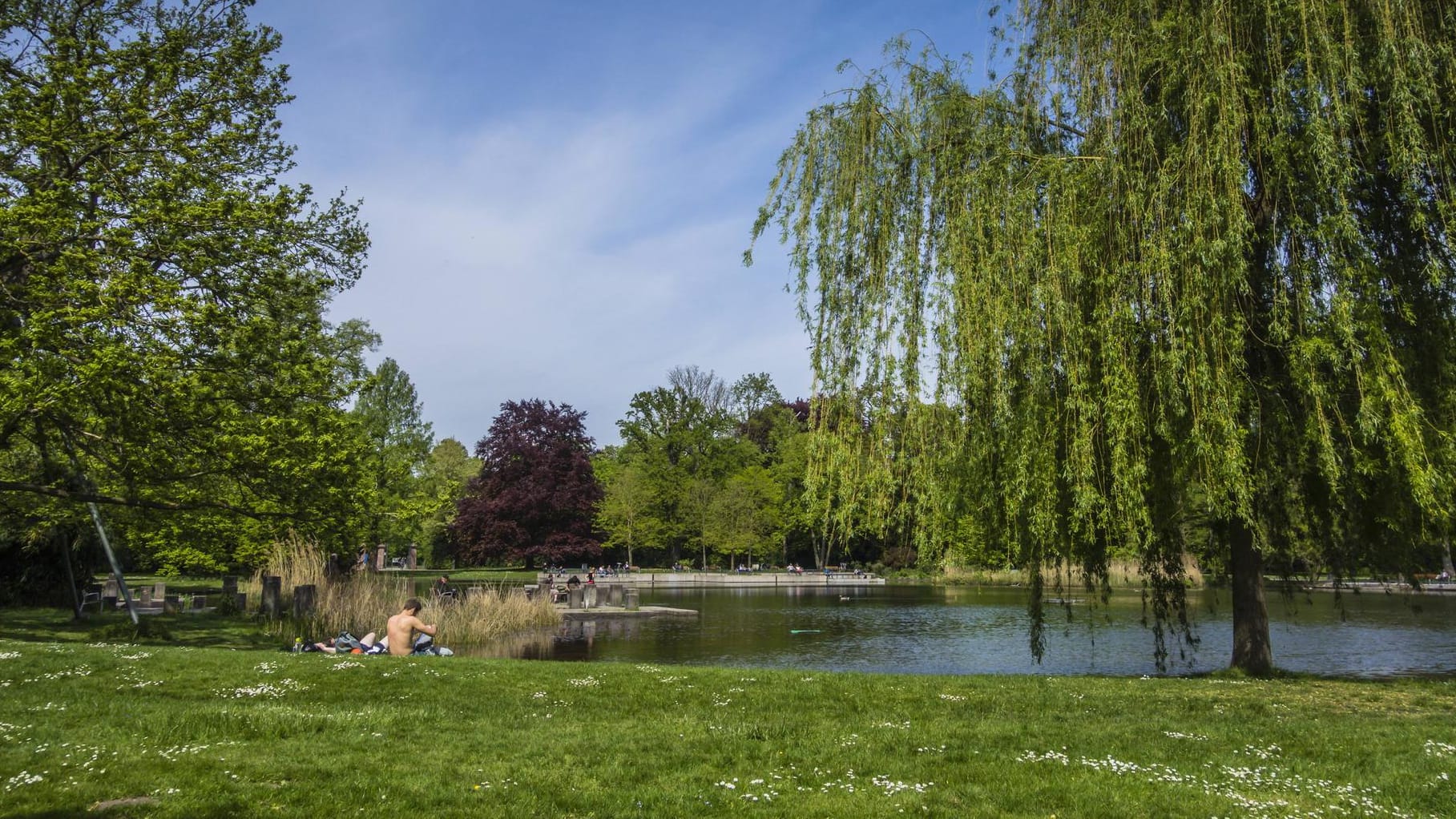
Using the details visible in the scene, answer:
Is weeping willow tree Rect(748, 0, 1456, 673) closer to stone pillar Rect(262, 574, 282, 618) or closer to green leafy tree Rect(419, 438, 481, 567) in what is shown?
stone pillar Rect(262, 574, 282, 618)

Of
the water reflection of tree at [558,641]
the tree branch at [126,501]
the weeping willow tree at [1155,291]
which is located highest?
the weeping willow tree at [1155,291]

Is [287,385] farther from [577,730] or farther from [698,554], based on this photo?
[698,554]

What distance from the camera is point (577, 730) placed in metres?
7.93

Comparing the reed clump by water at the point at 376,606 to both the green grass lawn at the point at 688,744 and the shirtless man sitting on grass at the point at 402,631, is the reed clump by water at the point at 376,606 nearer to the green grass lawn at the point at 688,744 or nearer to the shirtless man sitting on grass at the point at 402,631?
the shirtless man sitting on grass at the point at 402,631

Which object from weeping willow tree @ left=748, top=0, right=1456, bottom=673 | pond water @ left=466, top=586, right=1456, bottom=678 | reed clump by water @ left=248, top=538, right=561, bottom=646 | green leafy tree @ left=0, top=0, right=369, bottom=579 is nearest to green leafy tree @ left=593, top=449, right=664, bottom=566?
pond water @ left=466, top=586, right=1456, bottom=678

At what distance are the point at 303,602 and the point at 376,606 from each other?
160 centimetres

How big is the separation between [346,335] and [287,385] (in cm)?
3324

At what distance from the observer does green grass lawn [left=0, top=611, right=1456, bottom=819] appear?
18.4 ft

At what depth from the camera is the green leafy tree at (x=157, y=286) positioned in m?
12.5

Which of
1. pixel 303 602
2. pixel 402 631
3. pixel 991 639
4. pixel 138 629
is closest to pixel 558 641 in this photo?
pixel 303 602

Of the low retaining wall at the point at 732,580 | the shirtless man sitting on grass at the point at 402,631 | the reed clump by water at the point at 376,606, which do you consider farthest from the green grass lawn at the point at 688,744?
the low retaining wall at the point at 732,580

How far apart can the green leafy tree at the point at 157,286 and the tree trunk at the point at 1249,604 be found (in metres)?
15.0

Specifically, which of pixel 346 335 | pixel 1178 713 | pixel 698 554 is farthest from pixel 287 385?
pixel 698 554

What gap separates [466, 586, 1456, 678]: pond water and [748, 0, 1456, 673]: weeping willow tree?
3008 mm
